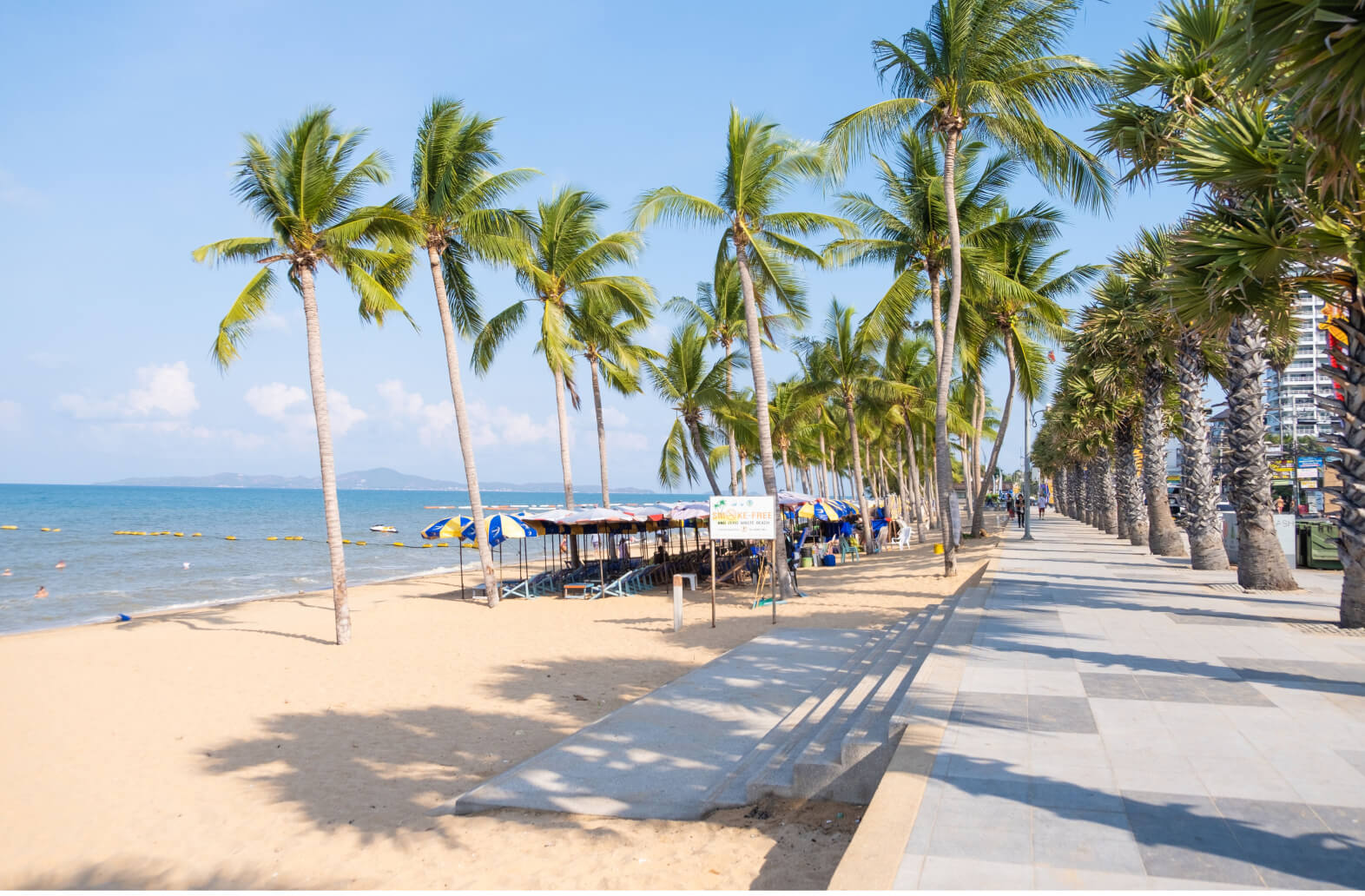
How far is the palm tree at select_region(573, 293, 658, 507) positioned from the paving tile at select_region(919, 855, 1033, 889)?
18782 millimetres

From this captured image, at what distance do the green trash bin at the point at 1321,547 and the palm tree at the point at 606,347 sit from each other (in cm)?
1491

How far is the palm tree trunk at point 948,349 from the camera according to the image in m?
16.7

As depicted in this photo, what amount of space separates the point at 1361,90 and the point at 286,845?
24.8 feet

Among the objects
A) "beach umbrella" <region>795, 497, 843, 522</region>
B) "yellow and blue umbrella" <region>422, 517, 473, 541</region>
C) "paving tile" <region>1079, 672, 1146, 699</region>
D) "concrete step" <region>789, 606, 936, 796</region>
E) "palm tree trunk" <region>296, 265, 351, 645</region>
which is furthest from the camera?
"beach umbrella" <region>795, 497, 843, 522</region>

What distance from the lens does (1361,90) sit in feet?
12.7

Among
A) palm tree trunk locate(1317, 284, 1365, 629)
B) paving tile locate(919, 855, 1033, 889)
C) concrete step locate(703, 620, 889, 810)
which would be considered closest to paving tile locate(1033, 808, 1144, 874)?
paving tile locate(919, 855, 1033, 889)

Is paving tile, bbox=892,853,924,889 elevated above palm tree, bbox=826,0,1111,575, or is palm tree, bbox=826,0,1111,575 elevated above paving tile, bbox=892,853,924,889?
palm tree, bbox=826,0,1111,575

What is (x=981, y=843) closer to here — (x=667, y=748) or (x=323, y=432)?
(x=667, y=748)

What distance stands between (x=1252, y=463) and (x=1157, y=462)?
23.4 feet

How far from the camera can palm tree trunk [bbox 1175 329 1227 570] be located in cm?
1495

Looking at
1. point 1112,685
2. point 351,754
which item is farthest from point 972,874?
point 351,754

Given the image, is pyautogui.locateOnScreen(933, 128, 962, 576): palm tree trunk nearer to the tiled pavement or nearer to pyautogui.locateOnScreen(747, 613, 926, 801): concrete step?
the tiled pavement

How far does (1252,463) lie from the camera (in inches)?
452

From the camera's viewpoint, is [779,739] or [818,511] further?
[818,511]
